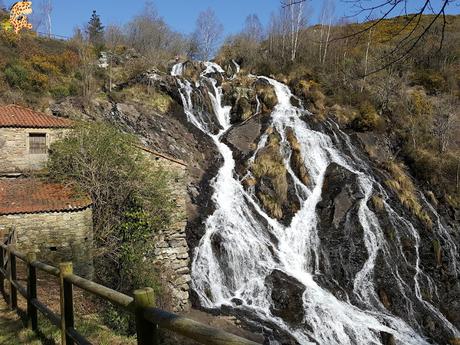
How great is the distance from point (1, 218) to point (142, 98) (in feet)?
52.2

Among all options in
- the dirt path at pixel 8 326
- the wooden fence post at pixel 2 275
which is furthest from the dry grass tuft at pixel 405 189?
the dirt path at pixel 8 326

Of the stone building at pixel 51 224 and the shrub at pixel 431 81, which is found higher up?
the shrub at pixel 431 81

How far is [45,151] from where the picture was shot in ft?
48.0

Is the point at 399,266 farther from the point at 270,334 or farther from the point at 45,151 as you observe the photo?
the point at 45,151

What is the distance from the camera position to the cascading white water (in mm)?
12773

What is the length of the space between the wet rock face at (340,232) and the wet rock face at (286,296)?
1396 mm

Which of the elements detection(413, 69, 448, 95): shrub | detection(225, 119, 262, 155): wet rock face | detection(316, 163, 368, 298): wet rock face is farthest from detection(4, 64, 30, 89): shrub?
detection(413, 69, 448, 95): shrub

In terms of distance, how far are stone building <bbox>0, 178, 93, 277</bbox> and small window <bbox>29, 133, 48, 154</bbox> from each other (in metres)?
2.18

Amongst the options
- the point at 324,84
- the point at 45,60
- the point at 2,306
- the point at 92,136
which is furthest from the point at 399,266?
the point at 45,60

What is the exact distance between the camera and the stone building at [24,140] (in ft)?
46.1

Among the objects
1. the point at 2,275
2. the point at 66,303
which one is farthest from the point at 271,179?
the point at 66,303

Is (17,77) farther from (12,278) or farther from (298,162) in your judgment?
(12,278)

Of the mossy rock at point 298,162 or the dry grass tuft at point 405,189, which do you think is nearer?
the dry grass tuft at point 405,189

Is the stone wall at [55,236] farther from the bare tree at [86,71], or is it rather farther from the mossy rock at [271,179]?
the bare tree at [86,71]
